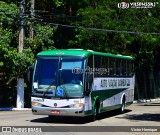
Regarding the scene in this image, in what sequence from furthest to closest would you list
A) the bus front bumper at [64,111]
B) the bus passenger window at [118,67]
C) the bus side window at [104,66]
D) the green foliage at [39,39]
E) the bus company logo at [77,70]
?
1. the green foliage at [39,39]
2. the bus passenger window at [118,67]
3. the bus side window at [104,66]
4. the bus company logo at [77,70]
5. the bus front bumper at [64,111]

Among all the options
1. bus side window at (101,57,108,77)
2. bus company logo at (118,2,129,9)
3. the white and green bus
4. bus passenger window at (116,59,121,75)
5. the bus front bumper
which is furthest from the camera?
bus company logo at (118,2,129,9)

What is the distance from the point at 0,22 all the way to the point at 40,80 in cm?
1241

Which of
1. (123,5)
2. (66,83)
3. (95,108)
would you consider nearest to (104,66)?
(95,108)

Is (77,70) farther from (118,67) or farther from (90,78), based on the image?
(118,67)

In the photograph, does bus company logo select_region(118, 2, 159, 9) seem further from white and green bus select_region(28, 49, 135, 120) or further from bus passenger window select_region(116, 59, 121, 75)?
white and green bus select_region(28, 49, 135, 120)

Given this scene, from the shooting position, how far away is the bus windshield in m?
→ 19.3

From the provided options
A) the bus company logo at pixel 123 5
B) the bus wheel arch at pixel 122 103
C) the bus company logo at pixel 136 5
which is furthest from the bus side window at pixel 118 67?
the bus company logo at pixel 123 5

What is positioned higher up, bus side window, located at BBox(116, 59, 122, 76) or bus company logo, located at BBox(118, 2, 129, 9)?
bus company logo, located at BBox(118, 2, 129, 9)

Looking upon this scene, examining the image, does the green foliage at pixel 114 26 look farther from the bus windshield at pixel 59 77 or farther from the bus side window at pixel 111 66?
the bus windshield at pixel 59 77

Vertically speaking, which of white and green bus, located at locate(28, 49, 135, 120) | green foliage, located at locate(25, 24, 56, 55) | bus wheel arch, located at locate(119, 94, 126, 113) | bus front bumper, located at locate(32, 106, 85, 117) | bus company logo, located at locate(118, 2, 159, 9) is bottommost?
bus wheel arch, located at locate(119, 94, 126, 113)

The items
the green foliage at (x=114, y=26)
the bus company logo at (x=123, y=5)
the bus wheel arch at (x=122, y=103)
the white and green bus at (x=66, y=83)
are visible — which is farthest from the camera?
the bus company logo at (x=123, y=5)

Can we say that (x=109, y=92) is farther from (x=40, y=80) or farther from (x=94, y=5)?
(x=94, y=5)

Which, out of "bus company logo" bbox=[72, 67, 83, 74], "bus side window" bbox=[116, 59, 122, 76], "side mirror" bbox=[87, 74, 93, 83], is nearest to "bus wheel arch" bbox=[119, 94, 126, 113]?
"bus side window" bbox=[116, 59, 122, 76]

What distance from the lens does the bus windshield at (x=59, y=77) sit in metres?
19.3
